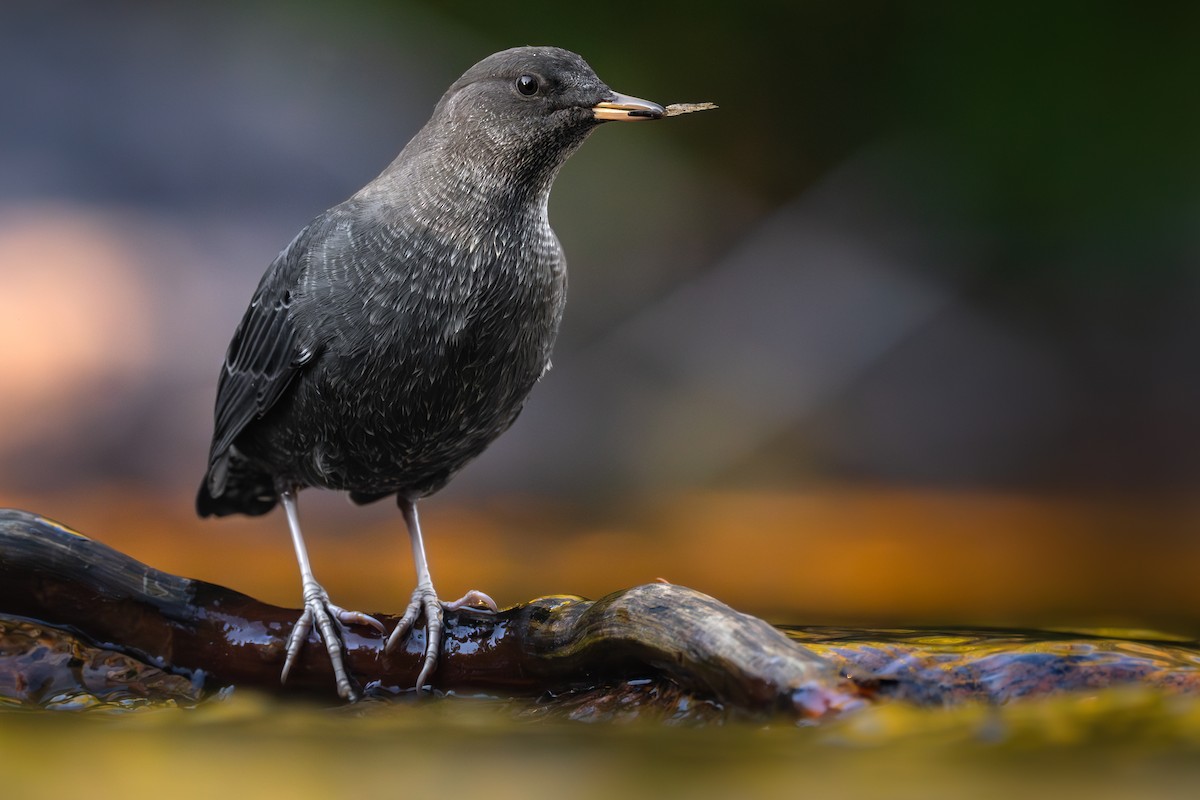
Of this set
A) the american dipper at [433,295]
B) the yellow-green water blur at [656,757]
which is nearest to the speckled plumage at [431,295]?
the american dipper at [433,295]

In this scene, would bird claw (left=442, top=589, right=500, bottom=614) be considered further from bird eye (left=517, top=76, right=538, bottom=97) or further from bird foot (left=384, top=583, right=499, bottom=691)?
bird eye (left=517, top=76, right=538, bottom=97)

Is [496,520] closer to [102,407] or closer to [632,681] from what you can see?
[102,407]

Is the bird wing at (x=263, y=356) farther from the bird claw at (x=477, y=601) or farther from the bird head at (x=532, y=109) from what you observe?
the bird claw at (x=477, y=601)

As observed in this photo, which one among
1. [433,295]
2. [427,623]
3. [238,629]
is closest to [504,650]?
[427,623]

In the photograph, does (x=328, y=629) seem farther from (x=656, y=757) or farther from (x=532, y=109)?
(x=532, y=109)

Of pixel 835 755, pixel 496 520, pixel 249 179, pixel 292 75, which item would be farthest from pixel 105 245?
pixel 835 755
